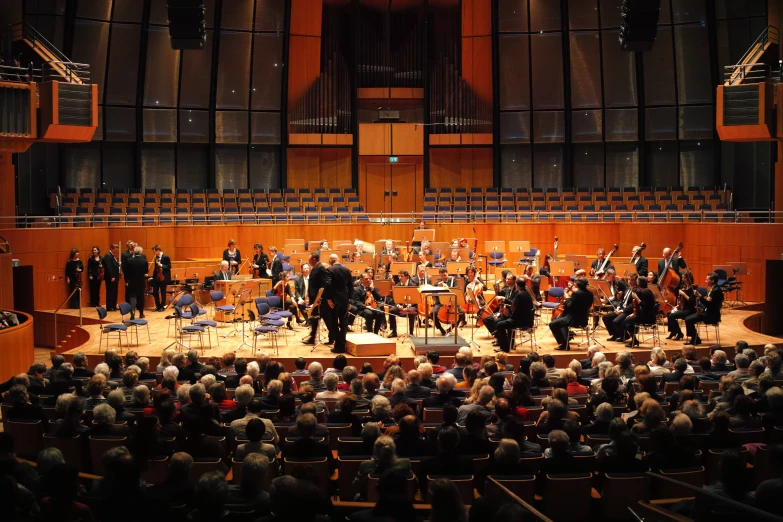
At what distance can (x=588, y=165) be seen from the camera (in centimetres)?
2297

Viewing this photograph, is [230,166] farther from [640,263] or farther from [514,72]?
[640,263]

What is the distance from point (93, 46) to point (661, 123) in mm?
15353

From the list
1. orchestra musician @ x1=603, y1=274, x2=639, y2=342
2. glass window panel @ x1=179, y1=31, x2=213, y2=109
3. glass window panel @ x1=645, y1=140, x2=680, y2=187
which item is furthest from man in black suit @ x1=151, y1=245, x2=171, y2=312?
glass window panel @ x1=645, y1=140, x2=680, y2=187

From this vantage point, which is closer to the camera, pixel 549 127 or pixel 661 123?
pixel 661 123

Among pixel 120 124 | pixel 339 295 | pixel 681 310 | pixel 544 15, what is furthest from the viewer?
pixel 544 15

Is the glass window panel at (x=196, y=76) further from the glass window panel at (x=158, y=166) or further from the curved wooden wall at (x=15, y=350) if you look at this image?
the curved wooden wall at (x=15, y=350)

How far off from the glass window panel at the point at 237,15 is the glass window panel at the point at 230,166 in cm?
Result: 330

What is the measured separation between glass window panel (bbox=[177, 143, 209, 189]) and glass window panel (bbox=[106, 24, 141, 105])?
6.45 feet

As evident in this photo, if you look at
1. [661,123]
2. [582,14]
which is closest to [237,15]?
[582,14]

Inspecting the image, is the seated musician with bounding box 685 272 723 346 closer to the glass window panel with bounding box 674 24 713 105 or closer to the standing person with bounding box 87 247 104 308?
the standing person with bounding box 87 247 104 308

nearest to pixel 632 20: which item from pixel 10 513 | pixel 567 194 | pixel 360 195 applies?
pixel 567 194

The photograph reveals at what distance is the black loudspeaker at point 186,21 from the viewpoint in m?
14.8

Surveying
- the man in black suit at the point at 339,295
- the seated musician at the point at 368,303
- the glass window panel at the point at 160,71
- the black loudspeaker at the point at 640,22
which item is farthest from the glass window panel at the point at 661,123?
the man in black suit at the point at 339,295

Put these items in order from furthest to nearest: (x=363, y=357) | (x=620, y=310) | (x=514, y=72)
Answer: (x=514, y=72) → (x=620, y=310) → (x=363, y=357)
